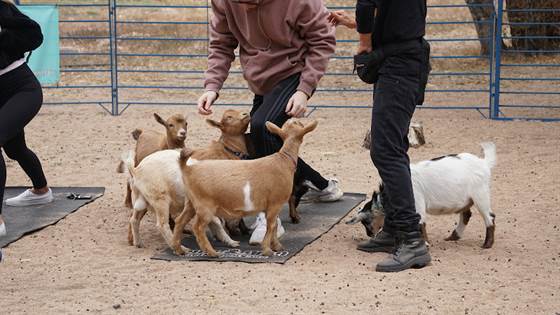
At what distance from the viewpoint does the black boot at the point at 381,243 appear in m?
6.14

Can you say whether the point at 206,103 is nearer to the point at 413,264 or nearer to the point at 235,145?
the point at 235,145

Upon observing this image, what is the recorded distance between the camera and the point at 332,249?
6305 millimetres

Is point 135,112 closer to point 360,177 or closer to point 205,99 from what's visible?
point 360,177

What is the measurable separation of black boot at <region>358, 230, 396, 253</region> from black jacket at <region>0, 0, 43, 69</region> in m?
2.81

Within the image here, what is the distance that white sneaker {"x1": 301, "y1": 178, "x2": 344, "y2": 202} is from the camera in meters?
7.62

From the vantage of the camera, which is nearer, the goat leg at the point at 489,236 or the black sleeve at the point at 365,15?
the black sleeve at the point at 365,15

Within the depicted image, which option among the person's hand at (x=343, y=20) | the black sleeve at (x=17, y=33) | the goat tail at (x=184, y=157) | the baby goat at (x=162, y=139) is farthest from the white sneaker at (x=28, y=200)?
the person's hand at (x=343, y=20)

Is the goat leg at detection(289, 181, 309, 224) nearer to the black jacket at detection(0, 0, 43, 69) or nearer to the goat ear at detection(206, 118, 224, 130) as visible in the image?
the goat ear at detection(206, 118, 224, 130)

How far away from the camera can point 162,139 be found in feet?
24.3

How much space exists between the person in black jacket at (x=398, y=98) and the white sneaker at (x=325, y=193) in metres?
1.86

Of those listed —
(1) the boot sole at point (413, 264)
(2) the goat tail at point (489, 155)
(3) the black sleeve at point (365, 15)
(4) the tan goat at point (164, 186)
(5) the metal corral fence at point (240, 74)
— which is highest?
Result: (3) the black sleeve at point (365, 15)

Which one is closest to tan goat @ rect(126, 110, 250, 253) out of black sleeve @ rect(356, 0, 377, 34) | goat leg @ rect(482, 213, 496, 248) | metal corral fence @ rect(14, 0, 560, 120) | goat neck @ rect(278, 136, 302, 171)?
goat neck @ rect(278, 136, 302, 171)

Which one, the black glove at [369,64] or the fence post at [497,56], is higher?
the black glove at [369,64]

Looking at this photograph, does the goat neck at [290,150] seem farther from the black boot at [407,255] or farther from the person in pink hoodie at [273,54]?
the black boot at [407,255]
